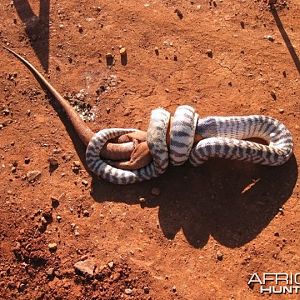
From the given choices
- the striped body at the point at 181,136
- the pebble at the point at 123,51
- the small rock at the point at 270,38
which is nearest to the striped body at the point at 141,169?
the striped body at the point at 181,136

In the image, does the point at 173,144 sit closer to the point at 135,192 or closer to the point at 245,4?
the point at 135,192

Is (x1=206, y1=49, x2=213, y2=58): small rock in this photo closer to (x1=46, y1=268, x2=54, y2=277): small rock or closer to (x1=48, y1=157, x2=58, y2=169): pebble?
(x1=48, y1=157, x2=58, y2=169): pebble

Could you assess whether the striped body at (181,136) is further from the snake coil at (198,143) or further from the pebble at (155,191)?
the pebble at (155,191)

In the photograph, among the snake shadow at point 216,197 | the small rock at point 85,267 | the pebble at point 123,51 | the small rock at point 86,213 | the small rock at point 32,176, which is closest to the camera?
the small rock at point 85,267

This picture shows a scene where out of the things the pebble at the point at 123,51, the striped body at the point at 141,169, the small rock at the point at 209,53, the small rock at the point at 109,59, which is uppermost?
the small rock at the point at 209,53

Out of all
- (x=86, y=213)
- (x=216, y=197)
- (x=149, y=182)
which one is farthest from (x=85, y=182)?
(x=216, y=197)

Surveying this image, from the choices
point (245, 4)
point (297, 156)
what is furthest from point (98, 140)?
point (245, 4)

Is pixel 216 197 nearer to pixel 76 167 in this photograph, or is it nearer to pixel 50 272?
pixel 76 167
